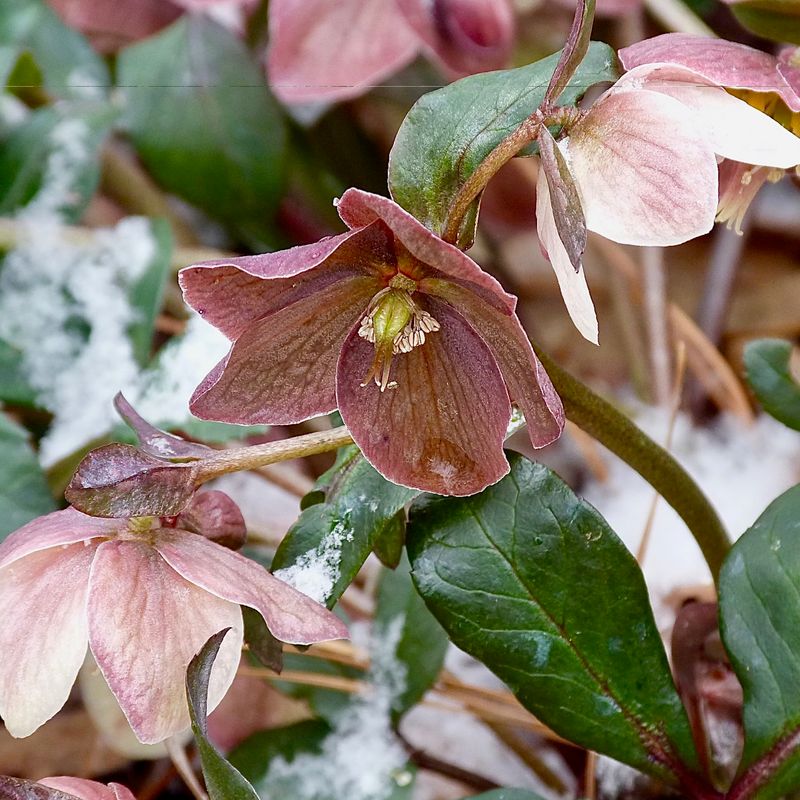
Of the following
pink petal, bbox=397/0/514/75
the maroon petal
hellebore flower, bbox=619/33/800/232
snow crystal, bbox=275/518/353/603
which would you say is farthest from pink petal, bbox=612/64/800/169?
pink petal, bbox=397/0/514/75

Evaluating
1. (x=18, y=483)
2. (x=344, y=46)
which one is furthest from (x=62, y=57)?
(x=18, y=483)

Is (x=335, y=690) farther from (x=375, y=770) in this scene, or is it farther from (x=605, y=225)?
(x=605, y=225)

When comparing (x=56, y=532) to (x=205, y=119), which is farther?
(x=205, y=119)

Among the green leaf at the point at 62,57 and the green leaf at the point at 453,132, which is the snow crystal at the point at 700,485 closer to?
the green leaf at the point at 453,132

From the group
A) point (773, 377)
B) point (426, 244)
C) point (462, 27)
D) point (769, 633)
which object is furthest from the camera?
point (462, 27)

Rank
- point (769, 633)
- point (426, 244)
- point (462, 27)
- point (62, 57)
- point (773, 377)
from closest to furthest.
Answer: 1. point (426, 244)
2. point (769, 633)
3. point (773, 377)
4. point (462, 27)
5. point (62, 57)

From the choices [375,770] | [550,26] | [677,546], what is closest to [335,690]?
[375,770]

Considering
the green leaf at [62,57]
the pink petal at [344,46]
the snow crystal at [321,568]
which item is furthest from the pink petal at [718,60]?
the green leaf at [62,57]

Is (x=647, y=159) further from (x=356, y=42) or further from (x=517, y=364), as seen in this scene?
(x=356, y=42)
